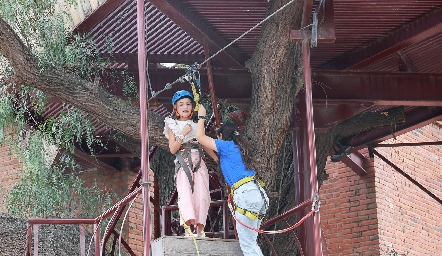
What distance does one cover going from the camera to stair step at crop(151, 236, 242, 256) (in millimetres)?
6822

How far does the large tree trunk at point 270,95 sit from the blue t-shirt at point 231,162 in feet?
5.51

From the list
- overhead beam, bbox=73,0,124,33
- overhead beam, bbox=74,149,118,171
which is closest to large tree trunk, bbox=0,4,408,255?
overhead beam, bbox=73,0,124,33

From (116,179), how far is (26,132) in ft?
11.5

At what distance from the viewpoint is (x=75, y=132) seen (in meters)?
10.3

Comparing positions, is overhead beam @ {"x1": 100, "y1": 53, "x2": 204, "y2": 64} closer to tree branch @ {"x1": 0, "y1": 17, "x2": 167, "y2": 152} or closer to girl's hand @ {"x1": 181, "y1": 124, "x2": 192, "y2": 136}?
tree branch @ {"x1": 0, "y1": 17, "x2": 167, "y2": 152}

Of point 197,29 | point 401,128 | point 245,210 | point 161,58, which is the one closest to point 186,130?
point 245,210

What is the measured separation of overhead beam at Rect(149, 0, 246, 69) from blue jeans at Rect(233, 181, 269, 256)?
243 centimetres

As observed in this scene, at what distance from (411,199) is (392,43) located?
18.1 feet

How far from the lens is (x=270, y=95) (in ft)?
30.2

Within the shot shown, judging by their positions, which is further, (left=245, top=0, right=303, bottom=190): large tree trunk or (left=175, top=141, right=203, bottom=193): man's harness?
(left=245, top=0, right=303, bottom=190): large tree trunk

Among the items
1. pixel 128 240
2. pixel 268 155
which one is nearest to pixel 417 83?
pixel 268 155

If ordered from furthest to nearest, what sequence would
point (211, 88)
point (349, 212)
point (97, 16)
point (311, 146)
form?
point (349, 212)
point (97, 16)
point (211, 88)
point (311, 146)

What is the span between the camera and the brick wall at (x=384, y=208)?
13656 millimetres

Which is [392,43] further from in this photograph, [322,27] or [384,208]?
[384,208]
